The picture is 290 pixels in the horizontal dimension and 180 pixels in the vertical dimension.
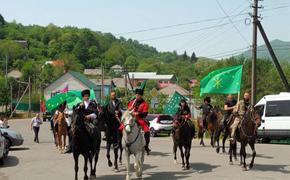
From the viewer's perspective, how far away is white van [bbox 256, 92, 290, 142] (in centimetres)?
3030

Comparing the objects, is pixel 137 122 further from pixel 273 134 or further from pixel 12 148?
pixel 273 134

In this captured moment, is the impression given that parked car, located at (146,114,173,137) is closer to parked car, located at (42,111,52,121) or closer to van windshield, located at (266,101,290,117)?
van windshield, located at (266,101,290,117)

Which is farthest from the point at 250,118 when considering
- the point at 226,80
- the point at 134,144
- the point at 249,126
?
the point at 134,144

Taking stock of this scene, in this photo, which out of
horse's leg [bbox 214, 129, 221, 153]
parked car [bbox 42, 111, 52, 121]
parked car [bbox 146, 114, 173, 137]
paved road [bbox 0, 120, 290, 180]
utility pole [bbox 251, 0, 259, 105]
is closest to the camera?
paved road [bbox 0, 120, 290, 180]

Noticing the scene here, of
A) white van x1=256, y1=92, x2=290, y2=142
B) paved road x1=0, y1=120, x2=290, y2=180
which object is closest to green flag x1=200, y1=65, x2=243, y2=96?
paved road x1=0, y1=120, x2=290, y2=180

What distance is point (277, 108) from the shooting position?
3094 cm

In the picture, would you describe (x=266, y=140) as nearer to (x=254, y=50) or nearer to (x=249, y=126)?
(x=254, y=50)

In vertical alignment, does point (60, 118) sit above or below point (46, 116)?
above

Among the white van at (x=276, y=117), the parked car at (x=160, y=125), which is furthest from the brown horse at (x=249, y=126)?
the parked car at (x=160, y=125)

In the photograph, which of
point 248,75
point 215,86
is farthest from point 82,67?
point 215,86

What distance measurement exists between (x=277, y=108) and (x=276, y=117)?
1.84 feet

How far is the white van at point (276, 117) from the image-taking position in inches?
1193

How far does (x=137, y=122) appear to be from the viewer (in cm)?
1421

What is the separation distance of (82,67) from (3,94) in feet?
289
